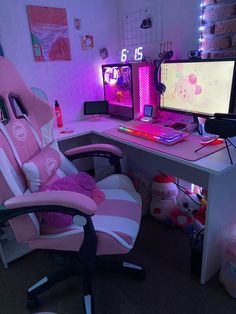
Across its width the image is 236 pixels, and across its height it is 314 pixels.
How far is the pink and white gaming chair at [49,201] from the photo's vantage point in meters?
0.90

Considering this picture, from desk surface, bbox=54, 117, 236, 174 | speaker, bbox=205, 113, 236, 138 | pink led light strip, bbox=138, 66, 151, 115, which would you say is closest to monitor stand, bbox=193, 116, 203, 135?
desk surface, bbox=54, 117, 236, 174

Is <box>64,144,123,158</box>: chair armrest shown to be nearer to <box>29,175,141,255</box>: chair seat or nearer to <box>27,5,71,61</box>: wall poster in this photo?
<box>29,175,141,255</box>: chair seat

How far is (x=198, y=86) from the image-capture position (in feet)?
4.60

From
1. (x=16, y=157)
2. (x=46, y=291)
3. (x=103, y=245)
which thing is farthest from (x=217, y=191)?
(x=46, y=291)

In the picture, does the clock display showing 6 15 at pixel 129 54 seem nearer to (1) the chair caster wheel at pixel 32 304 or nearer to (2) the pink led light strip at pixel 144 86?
(2) the pink led light strip at pixel 144 86

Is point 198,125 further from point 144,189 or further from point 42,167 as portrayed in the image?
point 42,167

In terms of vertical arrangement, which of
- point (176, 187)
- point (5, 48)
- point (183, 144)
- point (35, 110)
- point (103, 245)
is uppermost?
point (5, 48)

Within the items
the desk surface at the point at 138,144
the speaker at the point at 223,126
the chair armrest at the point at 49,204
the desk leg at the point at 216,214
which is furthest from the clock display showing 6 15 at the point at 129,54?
the chair armrest at the point at 49,204

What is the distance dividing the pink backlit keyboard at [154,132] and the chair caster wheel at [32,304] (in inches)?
42.3

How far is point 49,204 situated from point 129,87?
1.23 m

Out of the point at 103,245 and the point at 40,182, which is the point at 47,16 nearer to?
the point at 40,182

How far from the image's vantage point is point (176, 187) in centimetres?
183

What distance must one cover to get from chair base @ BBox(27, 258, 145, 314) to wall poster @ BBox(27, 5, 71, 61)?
4.73 ft

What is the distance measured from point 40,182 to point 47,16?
125cm
